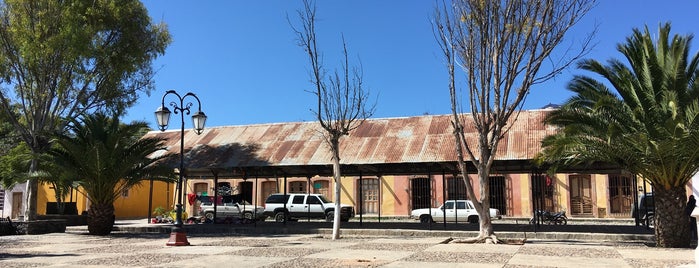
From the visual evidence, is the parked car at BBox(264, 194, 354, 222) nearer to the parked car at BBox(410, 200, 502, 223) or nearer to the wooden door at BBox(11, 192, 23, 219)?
the parked car at BBox(410, 200, 502, 223)

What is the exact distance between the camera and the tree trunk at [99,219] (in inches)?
713

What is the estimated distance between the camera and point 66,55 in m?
19.2

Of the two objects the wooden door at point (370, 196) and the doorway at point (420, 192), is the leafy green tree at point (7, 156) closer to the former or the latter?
the wooden door at point (370, 196)

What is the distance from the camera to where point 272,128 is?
23.7m

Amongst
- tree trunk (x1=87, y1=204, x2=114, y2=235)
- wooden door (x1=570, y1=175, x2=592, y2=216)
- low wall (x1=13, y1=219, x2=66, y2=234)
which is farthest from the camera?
wooden door (x1=570, y1=175, x2=592, y2=216)

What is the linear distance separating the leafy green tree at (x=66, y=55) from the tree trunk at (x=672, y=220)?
1861cm

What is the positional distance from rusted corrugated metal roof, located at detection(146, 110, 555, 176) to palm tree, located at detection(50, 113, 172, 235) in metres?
2.16

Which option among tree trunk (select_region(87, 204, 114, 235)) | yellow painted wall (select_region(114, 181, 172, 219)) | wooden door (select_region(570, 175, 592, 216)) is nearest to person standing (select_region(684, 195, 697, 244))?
wooden door (select_region(570, 175, 592, 216))

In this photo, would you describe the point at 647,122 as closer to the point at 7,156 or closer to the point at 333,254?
the point at 333,254

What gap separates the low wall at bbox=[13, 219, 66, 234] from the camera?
1834 cm

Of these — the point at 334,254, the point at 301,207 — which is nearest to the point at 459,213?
the point at 301,207

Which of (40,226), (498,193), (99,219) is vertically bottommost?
(40,226)

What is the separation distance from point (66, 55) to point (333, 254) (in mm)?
13547

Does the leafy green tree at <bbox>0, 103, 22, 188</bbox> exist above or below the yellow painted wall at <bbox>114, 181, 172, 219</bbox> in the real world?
above
